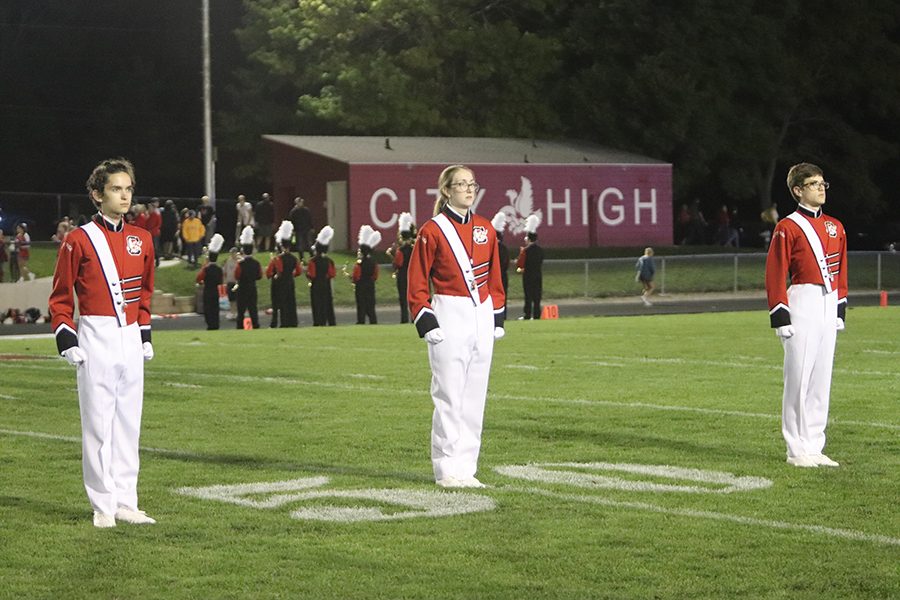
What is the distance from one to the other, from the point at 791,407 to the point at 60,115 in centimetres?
5002

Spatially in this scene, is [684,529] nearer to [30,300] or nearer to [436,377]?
[436,377]

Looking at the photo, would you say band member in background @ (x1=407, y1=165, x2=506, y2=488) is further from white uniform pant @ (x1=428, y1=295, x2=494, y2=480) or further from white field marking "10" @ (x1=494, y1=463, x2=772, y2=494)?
white field marking "10" @ (x1=494, y1=463, x2=772, y2=494)

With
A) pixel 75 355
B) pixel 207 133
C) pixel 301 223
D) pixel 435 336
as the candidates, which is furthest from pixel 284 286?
pixel 75 355

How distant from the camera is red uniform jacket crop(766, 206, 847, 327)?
31.9 ft

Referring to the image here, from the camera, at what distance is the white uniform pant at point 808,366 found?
9770 millimetres

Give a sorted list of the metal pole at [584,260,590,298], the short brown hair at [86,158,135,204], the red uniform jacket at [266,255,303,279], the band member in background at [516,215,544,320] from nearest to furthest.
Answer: the short brown hair at [86,158,135,204] → the red uniform jacket at [266,255,303,279] → the band member in background at [516,215,544,320] → the metal pole at [584,260,590,298]

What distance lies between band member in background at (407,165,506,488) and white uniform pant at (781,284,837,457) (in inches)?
69.5

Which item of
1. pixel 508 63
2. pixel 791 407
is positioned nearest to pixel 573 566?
pixel 791 407

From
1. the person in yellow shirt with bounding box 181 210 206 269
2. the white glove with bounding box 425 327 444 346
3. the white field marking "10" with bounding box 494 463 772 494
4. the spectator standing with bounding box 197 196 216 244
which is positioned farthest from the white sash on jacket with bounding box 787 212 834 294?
the spectator standing with bounding box 197 196 216 244

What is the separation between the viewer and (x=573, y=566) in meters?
6.95

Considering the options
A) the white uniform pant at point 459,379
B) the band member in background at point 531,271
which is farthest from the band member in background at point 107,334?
the band member in background at point 531,271

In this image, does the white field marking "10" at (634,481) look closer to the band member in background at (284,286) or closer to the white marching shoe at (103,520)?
the white marching shoe at (103,520)

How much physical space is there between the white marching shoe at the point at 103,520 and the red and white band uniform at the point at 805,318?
12.7 feet

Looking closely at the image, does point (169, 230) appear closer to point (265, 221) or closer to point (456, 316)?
point (265, 221)
